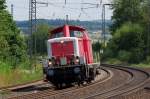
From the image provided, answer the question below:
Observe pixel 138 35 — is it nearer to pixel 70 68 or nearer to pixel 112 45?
pixel 112 45

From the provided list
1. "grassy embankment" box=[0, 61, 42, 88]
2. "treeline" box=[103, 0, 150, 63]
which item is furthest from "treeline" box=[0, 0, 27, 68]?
"treeline" box=[103, 0, 150, 63]

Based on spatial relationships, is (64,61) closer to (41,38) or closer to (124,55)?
(124,55)

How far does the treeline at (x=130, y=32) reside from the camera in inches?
3174

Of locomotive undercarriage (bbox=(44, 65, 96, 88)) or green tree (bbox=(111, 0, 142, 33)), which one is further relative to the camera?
green tree (bbox=(111, 0, 142, 33))

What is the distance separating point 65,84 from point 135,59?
47987mm

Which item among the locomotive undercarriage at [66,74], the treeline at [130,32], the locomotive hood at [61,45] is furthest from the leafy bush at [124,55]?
the locomotive undercarriage at [66,74]

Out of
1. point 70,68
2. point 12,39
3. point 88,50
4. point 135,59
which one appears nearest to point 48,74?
point 70,68

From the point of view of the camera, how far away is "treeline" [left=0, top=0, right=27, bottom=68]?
143 feet

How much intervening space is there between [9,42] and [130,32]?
3264 cm

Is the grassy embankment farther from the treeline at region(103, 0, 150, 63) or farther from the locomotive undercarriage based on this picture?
the treeline at region(103, 0, 150, 63)

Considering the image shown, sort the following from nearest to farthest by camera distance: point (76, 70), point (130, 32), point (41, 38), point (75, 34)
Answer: point (76, 70) → point (75, 34) → point (130, 32) → point (41, 38)

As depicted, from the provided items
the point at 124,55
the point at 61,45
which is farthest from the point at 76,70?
the point at 124,55

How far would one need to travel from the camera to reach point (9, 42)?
189 feet

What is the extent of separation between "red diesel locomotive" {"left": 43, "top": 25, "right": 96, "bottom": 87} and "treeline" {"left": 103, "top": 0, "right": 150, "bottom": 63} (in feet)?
136
